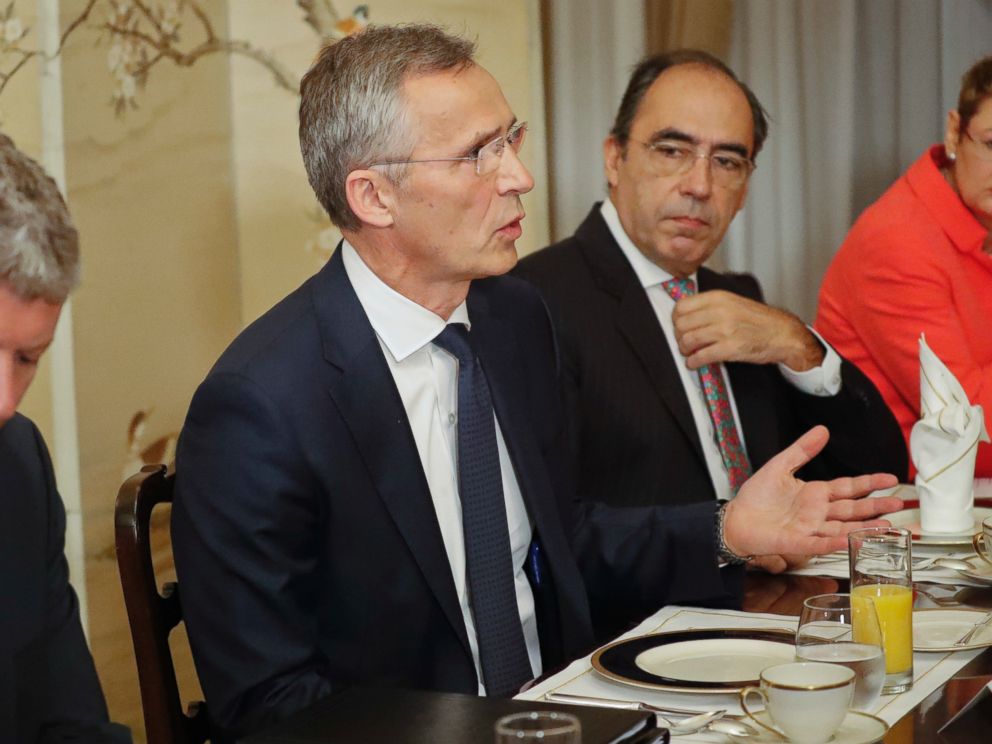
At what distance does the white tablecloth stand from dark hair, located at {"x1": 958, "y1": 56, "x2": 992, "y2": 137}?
1689mm

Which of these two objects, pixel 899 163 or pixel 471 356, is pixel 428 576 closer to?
pixel 471 356

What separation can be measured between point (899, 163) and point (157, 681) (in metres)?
2.93

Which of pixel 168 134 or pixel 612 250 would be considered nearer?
pixel 612 250

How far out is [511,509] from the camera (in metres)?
1.81

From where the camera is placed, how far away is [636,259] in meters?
2.56

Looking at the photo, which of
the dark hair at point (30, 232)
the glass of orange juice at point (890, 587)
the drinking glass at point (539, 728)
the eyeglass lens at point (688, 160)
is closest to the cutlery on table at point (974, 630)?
the glass of orange juice at point (890, 587)

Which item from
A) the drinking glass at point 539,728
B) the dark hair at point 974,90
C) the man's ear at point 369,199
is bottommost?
the drinking glass at point 539,728

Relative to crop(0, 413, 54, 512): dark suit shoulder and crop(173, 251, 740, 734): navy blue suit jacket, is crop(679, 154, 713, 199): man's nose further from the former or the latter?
crop(0, 413, 54, 512): dark suit shoulder

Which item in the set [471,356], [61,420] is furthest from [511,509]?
[61,420]

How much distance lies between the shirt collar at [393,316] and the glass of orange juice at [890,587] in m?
0.62

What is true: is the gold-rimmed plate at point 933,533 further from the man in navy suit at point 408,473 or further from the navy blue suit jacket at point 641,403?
the navy blue suit jacket at point 641,403

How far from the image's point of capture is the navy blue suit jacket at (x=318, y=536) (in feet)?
4.96

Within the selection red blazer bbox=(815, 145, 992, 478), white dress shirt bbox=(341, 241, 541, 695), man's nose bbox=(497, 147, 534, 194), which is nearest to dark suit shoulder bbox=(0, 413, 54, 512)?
white dress shirt bbox=(341, 241, 541, 695)

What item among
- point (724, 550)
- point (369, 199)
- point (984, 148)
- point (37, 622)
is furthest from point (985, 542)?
point (984, 148)
